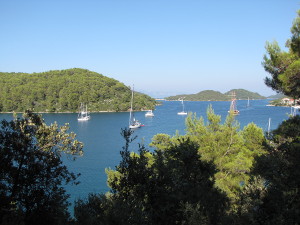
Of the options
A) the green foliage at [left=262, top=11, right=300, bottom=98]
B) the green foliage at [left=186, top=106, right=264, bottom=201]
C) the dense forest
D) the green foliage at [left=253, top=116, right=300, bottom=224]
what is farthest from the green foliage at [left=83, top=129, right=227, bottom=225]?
the green foliage at [left=186, top=106, right=264, bottom=201]

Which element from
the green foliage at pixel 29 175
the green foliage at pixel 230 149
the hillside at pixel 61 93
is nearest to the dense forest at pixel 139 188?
the green foliage at pixel 29 175

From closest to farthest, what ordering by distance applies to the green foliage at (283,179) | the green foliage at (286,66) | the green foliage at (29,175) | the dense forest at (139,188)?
1. the dense forest at (139,188)
2. the green foliage at (283,179)
3. the green foliage at (29,175)
4. the green foliage at (286,66)

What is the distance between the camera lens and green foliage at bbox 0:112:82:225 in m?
Result: 4.99

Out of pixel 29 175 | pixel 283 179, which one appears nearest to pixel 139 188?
pixel 29 175

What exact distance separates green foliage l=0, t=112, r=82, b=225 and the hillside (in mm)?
79021

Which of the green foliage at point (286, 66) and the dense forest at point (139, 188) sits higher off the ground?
the green foliage at point (286, 66)

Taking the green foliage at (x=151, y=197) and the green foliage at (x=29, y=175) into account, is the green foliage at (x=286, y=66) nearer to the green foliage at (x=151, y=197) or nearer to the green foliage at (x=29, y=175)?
the green foliage at (x=151, y=197)

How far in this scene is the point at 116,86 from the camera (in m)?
105

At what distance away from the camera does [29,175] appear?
5.15 m

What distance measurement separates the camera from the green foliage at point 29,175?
4992 mm

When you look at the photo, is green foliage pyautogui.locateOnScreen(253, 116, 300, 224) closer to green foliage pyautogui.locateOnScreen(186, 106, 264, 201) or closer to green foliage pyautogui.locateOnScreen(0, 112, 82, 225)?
green foliage pyautogui.locateOnScreen(186, 106, 264, 201)

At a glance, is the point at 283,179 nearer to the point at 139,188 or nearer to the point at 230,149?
the point at 139,188

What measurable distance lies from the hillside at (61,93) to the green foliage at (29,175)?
259 ft

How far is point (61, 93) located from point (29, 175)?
294ft
